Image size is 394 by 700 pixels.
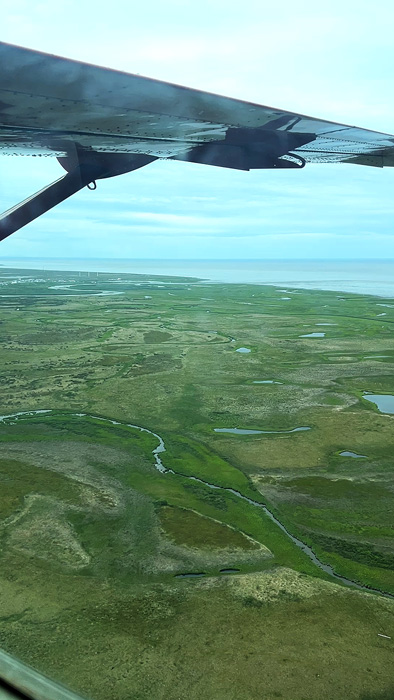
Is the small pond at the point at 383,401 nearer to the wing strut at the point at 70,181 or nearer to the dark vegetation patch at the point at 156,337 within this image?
the dark vegetation patch at the point at 156,337

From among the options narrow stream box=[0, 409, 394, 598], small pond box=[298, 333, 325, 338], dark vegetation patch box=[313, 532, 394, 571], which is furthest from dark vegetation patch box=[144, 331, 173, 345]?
dark vegetation patch box=[313, 532, 394, 571]

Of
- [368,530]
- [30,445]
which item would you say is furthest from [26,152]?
[30,445]

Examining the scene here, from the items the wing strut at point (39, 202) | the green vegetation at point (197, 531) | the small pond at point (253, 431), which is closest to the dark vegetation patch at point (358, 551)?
the green vegetation at point (197, 531)

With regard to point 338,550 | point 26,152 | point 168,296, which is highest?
point 26,152

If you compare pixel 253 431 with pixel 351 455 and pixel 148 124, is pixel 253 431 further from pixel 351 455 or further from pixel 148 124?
pixel 148 124

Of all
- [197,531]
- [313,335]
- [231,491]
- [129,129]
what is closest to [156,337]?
[313,335]

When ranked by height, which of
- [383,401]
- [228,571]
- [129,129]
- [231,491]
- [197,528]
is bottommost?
[383,401]

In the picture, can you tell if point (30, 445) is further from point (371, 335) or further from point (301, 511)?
point (371, 335)
